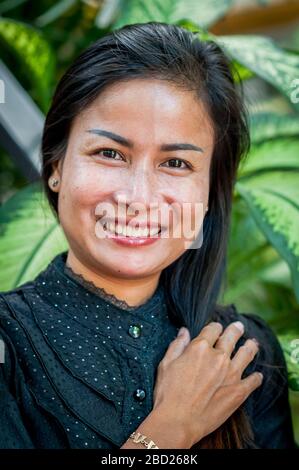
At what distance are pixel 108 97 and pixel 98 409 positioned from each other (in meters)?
0.40

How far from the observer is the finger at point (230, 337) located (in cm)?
107

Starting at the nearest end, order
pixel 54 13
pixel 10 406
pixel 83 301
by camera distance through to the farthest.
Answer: pixel 10 406, pixel 83 301, pixel 54 13

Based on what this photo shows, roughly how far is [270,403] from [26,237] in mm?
502

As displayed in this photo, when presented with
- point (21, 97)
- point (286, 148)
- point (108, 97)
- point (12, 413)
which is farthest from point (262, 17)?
point (12, 413)

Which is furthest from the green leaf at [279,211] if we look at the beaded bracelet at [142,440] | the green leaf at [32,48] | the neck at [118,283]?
the green leaf at [32,48]

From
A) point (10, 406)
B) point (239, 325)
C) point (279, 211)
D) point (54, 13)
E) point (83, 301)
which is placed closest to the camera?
point (10, 406)

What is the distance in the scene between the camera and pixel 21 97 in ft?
4.56

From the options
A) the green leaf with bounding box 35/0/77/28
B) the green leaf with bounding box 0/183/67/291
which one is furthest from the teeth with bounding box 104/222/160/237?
the green leaf with bounding box 35/0/77/28

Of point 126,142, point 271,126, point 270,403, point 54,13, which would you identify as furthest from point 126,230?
point 54,13

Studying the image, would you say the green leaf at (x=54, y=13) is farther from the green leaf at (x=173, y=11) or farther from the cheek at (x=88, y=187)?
the cheek at (x=88, y=187)

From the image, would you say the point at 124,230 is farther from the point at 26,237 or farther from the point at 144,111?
the point at 26,237

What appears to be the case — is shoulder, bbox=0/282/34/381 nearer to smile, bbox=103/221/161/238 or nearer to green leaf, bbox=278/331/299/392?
smile, bbox=103/221/161/238

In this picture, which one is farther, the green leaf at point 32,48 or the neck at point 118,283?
the green leaf at point 32,48

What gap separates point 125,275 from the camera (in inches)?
38.1
